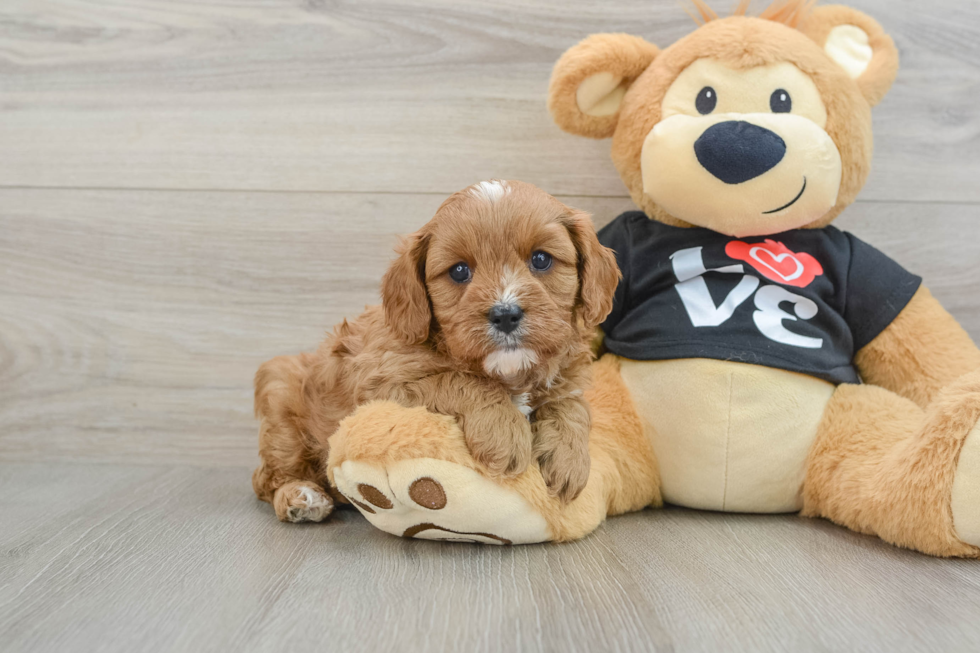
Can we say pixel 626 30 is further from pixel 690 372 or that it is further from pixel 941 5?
pixel 690 372

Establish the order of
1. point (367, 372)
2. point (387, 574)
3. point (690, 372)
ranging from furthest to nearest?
point (690, 372) < point (367, 372) < point (387, 574)

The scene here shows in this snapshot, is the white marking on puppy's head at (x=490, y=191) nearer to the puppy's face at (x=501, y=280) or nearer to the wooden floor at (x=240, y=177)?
the puppy's face at (x=501, y=280)

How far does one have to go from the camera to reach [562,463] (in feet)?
4.24

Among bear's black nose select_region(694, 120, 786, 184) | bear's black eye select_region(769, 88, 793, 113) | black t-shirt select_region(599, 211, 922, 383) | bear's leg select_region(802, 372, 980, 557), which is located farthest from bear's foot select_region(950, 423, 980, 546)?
bear's black eye select_region(769, 88, 793, 113)

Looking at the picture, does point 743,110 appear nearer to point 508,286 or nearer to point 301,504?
point 508,286

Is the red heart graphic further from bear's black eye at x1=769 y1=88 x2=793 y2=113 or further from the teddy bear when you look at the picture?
bear's black eye at x1=769 y1=88 x2=793 y2=113

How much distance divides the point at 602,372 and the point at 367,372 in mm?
583

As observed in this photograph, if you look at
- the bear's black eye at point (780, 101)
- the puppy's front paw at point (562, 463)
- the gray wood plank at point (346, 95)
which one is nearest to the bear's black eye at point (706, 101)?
the bear's black eye at point (780, 101)

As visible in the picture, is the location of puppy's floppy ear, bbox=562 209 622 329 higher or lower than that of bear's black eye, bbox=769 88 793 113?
lower

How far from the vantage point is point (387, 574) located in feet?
4.06

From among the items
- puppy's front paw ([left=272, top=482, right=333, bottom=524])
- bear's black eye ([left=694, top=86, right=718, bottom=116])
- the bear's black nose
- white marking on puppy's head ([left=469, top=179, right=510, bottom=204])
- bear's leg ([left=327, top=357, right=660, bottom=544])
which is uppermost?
bear's black eye ([left=694, top=86, right=718, bottom=116])

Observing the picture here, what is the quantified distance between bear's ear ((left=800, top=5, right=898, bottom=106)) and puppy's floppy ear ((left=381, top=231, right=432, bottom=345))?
111 centimetres

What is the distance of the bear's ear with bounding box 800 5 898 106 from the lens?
1653mm

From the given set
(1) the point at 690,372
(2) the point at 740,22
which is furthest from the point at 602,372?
(2) the point at 740,22
